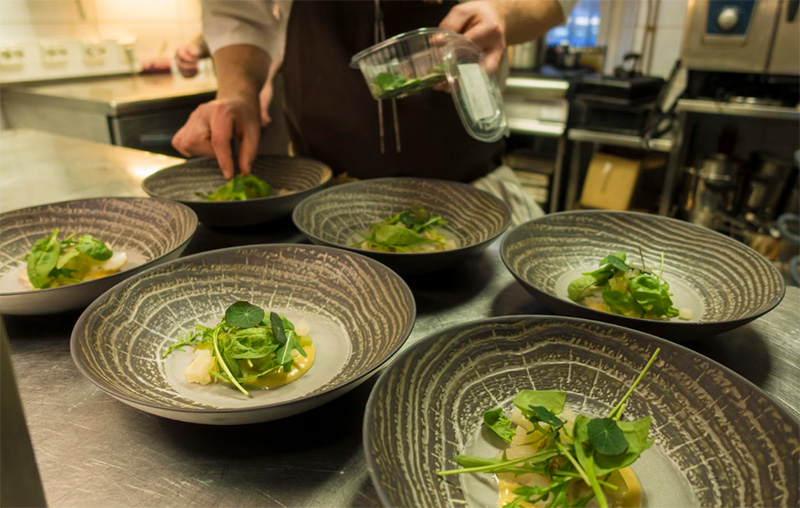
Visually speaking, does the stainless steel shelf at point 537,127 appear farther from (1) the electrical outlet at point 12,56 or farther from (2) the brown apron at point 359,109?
(1) the electrical outlet at point 12,56

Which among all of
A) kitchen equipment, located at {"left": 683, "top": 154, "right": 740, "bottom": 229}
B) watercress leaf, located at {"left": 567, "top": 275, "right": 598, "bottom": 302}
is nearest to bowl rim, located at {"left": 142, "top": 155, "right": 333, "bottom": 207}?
watercress leaf, located at {"left": 567, "top": 275, "right": 598, "bottom": 302}

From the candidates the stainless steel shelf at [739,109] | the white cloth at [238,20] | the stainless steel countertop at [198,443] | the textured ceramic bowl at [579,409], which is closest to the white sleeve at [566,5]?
the white cloth at [238,20]

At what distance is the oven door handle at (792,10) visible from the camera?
8.59 feet

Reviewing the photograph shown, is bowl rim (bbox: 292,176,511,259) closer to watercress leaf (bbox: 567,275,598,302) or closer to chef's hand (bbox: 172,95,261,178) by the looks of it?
watercress leaf (bbox: 567,275,598,302)

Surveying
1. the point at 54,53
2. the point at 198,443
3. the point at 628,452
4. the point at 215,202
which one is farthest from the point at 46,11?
the point at 628,452

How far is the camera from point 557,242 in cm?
106

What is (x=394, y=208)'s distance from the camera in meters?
1.28

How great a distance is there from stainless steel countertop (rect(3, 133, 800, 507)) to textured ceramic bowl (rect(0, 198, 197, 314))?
0.24 m

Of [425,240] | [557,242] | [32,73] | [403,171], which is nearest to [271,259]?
[425,240]

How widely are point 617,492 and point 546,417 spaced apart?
10 centimetres

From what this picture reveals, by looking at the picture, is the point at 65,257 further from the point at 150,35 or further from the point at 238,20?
the point at 150,35

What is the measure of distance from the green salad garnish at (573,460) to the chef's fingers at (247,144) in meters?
1.05

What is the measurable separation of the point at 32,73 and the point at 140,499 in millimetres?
3135

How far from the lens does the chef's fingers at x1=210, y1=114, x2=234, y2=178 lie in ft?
4.47
